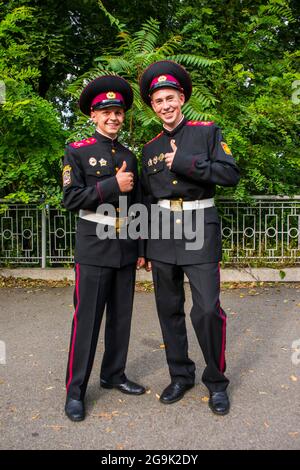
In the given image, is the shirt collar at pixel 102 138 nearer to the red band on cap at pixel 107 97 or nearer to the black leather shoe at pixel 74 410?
the red band on cap at pixel 107 97

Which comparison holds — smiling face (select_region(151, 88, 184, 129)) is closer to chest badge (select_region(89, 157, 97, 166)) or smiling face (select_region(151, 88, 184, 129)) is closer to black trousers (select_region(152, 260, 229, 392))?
chest badge (select_region(89, 157, 97, 166))

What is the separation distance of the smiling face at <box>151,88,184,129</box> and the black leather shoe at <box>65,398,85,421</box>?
189 cm

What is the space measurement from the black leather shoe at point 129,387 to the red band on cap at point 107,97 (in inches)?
76.1

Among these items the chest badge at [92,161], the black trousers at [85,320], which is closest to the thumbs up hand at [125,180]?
the chest badge at [92,161]

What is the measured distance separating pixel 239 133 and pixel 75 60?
3385 mm

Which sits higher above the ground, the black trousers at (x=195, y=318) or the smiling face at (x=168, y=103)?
the smiling face at (x=168, y=103)

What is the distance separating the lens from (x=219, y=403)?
309cm

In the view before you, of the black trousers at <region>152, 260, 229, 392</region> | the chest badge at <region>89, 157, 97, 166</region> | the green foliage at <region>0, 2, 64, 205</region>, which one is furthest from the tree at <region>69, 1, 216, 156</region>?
the black trousers at <region>152, 260, 229, 392</region>

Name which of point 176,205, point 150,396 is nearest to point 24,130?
point 176,205

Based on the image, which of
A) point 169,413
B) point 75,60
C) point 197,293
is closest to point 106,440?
point 169,413

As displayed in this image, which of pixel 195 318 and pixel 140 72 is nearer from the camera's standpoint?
pixel 195 318

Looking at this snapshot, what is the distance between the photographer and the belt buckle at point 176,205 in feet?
10.4

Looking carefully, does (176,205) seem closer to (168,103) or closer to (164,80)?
(168,103)

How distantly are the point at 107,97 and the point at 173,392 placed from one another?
2002 mm
